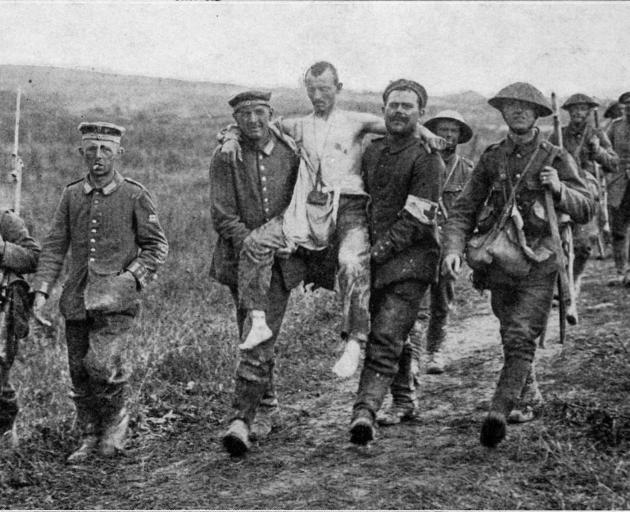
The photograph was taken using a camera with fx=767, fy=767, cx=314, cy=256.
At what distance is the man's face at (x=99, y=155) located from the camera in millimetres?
5402

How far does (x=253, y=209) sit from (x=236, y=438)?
1543 millimetres

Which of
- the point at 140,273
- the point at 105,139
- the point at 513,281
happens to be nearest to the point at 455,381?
the point at 513,281

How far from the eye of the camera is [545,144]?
5141 mm

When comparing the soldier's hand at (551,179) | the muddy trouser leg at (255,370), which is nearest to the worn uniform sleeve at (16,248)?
the muddy trouser leg at (255,370)

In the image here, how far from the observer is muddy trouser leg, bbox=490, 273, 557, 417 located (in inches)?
196

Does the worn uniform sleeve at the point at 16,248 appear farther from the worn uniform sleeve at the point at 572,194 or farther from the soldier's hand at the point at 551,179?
the worn uniform sleeve at the point at 572,194

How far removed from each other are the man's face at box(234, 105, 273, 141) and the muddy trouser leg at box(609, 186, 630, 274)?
274 inches

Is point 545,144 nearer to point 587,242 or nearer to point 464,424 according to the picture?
point 464,424

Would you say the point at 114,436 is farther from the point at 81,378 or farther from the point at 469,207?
the point at 469,207

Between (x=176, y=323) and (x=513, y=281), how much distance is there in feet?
13.9

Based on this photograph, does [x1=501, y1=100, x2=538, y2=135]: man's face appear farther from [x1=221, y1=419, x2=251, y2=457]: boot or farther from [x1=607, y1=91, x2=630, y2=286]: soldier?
[x1=607, y1=91, x2=630, y2=286]: soldier

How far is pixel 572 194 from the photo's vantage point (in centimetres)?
507

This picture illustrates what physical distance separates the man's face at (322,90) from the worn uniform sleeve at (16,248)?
2298mm

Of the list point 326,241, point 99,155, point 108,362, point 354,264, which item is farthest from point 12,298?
point 354,264
